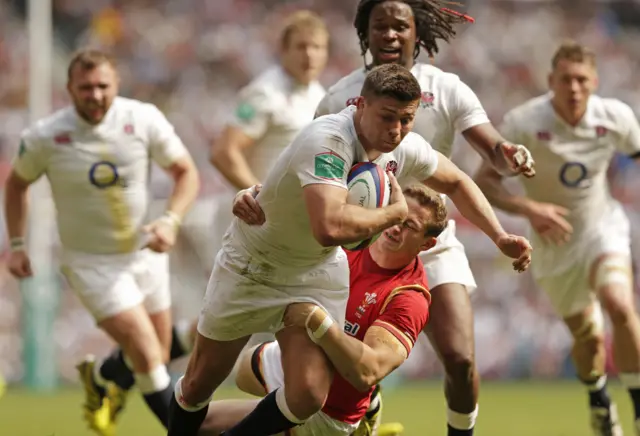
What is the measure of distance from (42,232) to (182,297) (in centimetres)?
186

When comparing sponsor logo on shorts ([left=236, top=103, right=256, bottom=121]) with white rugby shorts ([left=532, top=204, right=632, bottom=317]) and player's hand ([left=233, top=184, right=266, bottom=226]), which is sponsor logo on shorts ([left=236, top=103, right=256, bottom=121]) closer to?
white rugby shorts ([left=532, top=204, right=632, bottom=317])

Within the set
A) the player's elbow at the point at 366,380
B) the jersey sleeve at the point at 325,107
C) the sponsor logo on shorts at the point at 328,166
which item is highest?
the sponsor logo on shorts at the point at 328,166

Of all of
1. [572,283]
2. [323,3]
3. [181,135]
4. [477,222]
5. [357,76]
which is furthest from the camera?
A: [323,3]

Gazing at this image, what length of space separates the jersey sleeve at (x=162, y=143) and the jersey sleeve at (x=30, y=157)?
719 mm

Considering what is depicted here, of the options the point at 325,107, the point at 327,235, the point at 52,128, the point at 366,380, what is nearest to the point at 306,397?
the point at 366,380

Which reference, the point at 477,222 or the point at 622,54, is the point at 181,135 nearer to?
the point at 622,54

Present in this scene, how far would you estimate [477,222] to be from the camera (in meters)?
5.93

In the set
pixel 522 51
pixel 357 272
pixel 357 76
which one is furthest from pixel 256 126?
pixel 522 51

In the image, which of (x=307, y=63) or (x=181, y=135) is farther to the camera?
(x=181, y=135)

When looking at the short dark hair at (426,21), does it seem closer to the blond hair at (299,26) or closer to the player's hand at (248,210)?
the player's hand at (248,210)

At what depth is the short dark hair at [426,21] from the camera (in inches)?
271

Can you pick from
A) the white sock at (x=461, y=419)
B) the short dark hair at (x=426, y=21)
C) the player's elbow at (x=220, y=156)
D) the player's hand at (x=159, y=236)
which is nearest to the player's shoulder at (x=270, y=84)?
the player's elbow at (x=220, y=156)

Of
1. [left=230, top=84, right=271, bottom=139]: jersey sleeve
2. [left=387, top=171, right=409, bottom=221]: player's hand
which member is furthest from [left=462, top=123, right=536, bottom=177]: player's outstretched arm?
[left=230, top=84, right=271, bottom=139]: jersey sleeve

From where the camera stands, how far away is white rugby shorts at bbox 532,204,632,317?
8.48 metres
